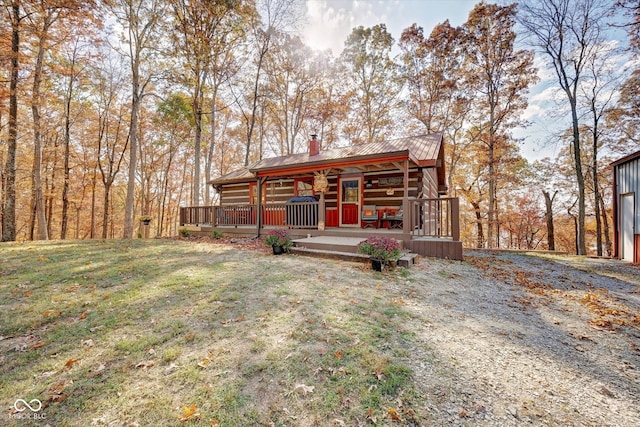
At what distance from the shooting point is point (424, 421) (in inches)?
74.7

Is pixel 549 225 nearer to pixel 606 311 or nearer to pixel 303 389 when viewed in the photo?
pixel 606 311

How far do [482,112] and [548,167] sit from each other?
6635 mm

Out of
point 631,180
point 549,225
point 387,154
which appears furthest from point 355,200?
point 549,225

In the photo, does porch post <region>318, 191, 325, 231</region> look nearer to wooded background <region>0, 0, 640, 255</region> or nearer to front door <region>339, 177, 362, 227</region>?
front door <region>339, 177, 362, 227</region>

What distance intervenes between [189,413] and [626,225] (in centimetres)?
1296

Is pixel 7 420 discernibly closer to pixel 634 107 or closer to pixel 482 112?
pixel 482 112

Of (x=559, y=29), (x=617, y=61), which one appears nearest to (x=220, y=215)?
(x=559, y=29)

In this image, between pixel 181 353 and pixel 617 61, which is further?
pixel 617 61

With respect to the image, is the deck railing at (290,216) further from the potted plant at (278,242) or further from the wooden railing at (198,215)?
the potted plant at (278,242)

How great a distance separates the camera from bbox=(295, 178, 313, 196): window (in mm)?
11531

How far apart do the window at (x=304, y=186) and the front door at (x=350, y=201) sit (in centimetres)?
151

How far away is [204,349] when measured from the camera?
2.74m

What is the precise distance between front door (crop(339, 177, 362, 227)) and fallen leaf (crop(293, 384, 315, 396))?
8445mm

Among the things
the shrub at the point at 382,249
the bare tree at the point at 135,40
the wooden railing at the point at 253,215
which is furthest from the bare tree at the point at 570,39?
Answer: the bare tree at the point at 135,40
